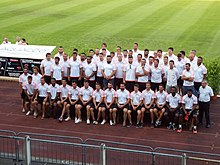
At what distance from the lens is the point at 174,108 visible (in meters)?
15.7

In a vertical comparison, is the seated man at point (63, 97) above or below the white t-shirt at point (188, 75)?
below

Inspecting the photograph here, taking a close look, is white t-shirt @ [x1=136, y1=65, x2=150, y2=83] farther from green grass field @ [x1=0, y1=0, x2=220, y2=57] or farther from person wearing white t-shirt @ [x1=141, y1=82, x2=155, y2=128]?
green grass field @ [x1=0, y1=0, x2=220, y2=57]

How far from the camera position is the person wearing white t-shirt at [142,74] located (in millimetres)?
16797

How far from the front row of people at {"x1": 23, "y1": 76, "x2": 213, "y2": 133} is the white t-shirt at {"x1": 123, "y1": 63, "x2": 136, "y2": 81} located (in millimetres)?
1162

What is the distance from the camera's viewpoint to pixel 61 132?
51.7ft

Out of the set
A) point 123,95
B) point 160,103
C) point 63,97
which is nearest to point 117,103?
point 123,95

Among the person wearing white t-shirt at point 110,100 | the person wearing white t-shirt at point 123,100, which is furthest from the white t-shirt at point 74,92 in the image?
the person wearing white t-shirt at point 123,100

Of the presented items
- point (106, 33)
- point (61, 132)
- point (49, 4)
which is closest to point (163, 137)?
point (61, 132)

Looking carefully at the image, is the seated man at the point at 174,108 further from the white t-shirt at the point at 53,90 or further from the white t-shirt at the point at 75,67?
the white t-shirt at the point at 53,90

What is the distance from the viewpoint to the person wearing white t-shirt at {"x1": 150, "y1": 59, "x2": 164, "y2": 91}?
55.2 feet

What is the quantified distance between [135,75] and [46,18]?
788 inches

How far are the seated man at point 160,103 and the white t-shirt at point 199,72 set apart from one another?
1.60 m

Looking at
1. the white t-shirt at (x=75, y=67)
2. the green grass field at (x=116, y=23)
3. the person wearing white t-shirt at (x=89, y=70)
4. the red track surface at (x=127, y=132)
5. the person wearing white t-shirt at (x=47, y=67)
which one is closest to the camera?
the red track surface at (x=127, y=132)

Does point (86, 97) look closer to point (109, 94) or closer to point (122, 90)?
point (109, 94)
